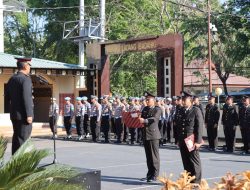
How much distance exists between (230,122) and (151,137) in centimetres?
706

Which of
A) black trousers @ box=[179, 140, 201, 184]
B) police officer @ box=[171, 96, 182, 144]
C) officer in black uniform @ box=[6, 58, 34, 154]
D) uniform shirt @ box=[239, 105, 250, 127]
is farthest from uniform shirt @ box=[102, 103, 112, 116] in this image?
officer in black uniform @ box=[6, 58, 34, 154]

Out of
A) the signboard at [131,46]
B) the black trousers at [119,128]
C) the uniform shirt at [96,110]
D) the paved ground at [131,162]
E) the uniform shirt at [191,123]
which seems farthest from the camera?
the signboard at [131,46]

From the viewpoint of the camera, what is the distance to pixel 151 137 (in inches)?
391

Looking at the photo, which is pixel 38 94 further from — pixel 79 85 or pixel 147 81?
pixel 147 81

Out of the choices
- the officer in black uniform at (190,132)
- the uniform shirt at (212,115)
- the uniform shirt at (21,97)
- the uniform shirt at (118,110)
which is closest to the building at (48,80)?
the uniform shirt at (118,110)

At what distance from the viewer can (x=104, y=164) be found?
12633 mm

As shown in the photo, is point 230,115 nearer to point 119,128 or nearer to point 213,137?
point 213,137

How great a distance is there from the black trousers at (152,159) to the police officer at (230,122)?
6.78 m

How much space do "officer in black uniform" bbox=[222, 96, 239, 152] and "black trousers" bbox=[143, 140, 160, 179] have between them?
22.3ft

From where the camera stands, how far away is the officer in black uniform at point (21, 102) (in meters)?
7.19

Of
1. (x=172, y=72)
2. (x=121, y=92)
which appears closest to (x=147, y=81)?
(x=121, y=92)

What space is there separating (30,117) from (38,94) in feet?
76.1

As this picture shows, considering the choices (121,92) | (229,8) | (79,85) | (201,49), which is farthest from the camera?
(201,49)

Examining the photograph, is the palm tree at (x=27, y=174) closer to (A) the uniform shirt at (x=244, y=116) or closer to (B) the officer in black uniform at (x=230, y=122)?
(A) the uniform shirt at (x=244, y=116)
